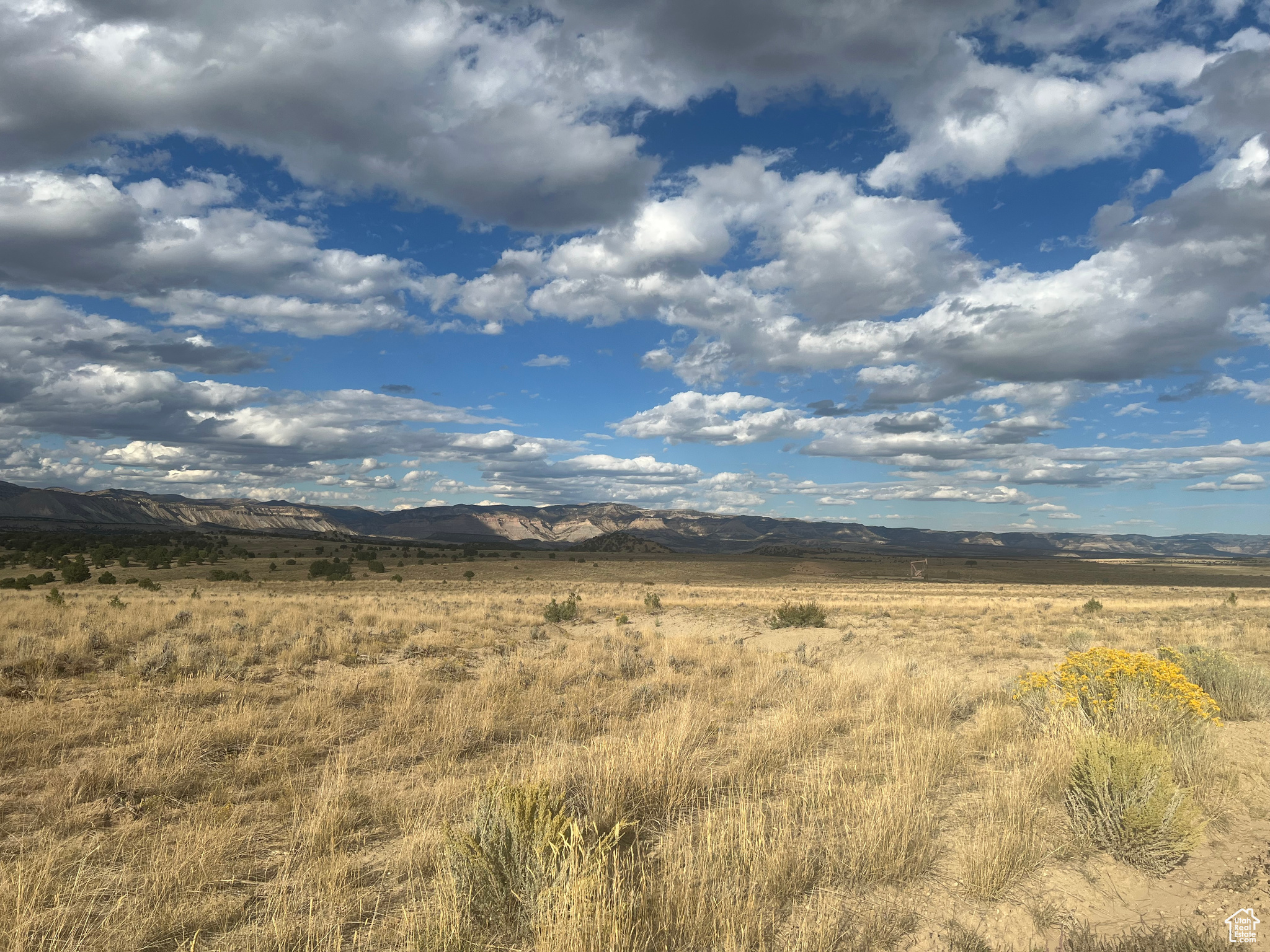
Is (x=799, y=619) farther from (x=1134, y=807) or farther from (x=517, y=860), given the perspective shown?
(x=517, y=860)

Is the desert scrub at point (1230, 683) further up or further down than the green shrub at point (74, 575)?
further up

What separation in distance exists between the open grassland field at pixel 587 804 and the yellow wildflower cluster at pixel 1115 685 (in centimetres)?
24

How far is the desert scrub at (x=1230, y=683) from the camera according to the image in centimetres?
980

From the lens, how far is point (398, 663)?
546 inches

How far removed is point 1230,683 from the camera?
1019cm

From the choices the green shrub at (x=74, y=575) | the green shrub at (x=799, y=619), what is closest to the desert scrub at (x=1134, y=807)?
the green shrub at (x=799, y=619)

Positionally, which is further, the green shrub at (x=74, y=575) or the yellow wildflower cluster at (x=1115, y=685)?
the green shrub at (x=74, y=575)

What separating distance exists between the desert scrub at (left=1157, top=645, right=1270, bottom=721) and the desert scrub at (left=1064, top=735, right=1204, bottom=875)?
6.08m

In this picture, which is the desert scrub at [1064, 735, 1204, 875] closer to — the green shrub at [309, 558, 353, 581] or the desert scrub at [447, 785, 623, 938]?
the desert scrub at [447, 785, 623, 938]

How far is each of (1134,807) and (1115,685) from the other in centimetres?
350

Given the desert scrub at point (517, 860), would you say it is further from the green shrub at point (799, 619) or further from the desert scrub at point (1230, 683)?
the green shrub at point (799, 619)

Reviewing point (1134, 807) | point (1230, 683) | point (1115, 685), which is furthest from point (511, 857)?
point (1230, 683)

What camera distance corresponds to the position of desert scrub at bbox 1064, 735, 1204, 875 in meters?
5.12

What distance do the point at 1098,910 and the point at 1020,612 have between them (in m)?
31.3
